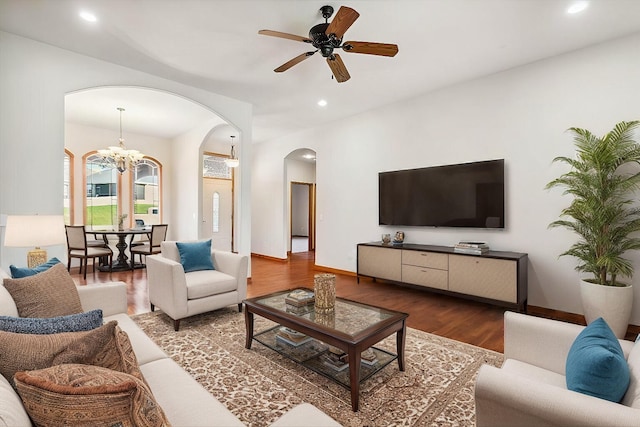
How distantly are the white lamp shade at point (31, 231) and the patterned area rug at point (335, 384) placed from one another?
1.20 metres

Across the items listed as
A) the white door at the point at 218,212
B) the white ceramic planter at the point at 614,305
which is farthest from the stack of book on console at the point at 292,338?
the white door at the point at 218,212

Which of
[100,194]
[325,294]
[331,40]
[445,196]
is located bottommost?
[325,294]

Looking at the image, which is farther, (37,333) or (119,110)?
(119,110)

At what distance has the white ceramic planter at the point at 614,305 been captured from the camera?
2.77m

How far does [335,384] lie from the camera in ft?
6.89

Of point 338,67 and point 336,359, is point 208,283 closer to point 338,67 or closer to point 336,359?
point 336,359

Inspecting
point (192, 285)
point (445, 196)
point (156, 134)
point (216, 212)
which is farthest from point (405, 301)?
point (156, 134)

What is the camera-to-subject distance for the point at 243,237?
4.97 meters

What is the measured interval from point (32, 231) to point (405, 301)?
388 centimetres

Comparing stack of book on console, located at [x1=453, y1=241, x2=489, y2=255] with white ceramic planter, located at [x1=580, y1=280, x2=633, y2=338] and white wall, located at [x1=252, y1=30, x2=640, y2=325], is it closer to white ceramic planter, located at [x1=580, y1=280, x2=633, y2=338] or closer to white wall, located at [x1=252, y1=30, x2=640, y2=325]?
white wall, located at [x1=252, y1=30, x2=640, y2=325]

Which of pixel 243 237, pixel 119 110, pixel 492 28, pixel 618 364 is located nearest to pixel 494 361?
pixel 618 364

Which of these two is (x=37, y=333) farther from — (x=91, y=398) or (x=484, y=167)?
(x=484, y=167)

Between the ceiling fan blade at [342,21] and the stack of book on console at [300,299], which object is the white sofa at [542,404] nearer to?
the stack of book on console at [300,299]

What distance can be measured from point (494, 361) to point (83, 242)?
244 inches
